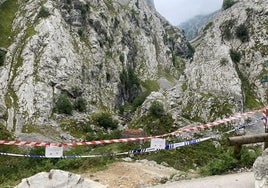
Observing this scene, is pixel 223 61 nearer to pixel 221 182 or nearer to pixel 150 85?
pixel 221 182

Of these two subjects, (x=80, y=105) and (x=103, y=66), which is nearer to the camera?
(x=80, y=105)

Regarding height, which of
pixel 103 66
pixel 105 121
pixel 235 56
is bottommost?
pixel 105 121

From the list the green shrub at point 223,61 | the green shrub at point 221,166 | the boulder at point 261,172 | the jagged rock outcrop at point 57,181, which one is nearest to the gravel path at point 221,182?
the green shrub at point 221,166

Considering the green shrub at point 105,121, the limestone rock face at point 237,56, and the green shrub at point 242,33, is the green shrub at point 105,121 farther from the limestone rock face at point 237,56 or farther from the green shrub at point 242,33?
the green shrub at point 242,33

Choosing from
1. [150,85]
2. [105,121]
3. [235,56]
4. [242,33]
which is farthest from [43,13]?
[150,85]

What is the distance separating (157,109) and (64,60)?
41991 mm

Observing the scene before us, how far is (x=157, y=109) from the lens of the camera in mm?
43438

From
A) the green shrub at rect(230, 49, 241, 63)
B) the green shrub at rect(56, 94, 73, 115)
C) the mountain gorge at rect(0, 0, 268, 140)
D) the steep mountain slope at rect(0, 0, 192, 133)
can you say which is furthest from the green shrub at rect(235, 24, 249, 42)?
the green shrub at rect(56, 94, 73, 115)

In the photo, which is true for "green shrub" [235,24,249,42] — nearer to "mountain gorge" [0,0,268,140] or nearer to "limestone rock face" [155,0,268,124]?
"limestone rock face" [155,0,268,124]

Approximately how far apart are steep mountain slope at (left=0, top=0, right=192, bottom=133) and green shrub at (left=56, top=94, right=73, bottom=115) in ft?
3.87

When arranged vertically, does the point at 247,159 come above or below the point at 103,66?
below

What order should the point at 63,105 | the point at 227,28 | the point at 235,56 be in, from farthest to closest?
the point at 63,105
the point at 227,28
the point at 235,56

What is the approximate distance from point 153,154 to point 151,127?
16.1 meters

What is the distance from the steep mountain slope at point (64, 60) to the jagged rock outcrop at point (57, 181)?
47.3 m
